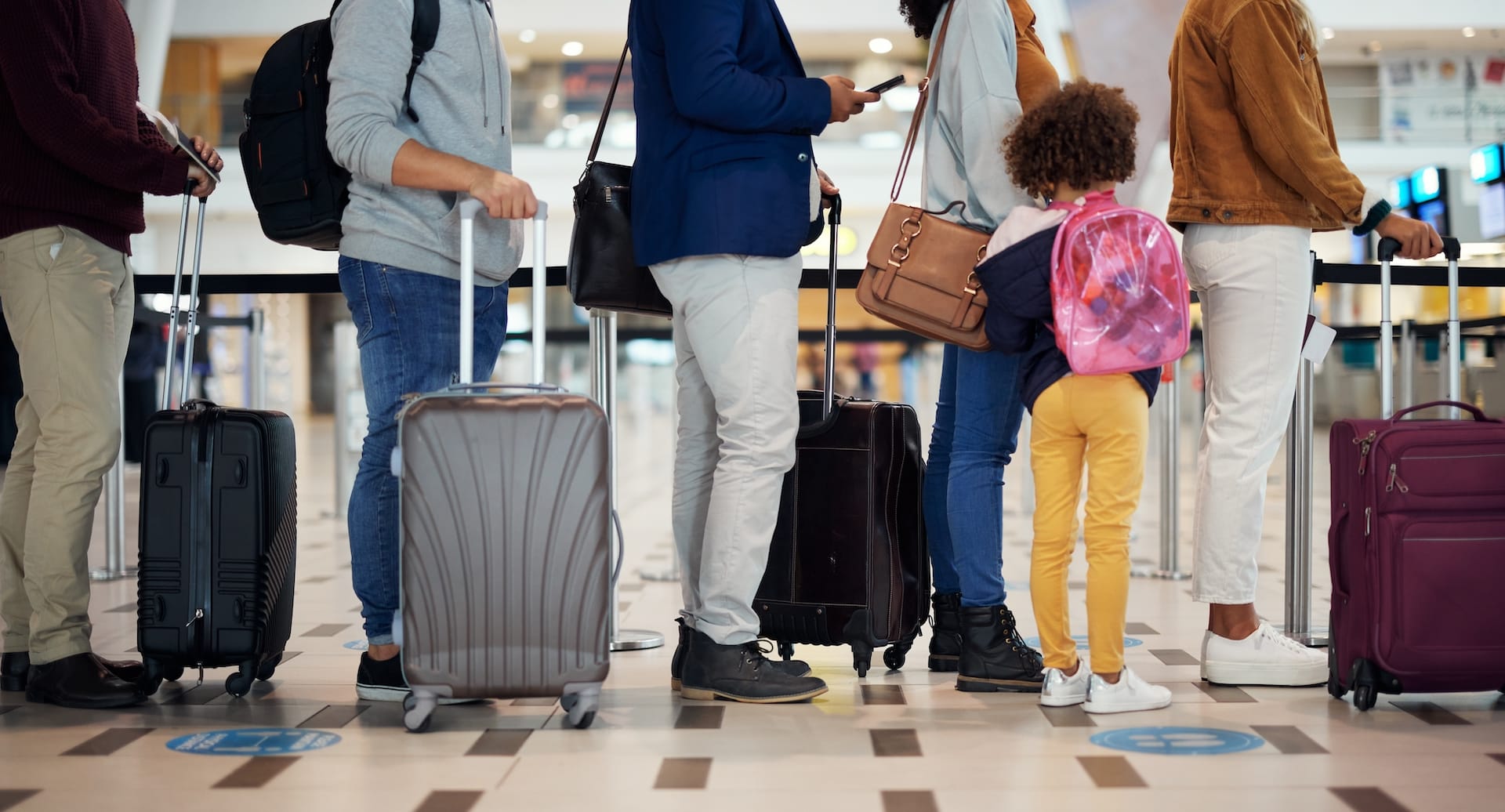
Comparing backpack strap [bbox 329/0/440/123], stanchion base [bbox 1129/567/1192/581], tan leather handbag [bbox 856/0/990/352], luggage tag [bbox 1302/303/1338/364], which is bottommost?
stanchion base [bbox 1129/567/1192/581]

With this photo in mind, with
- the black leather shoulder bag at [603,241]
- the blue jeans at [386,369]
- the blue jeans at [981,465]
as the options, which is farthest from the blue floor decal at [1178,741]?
the blue jeans at [386,369]

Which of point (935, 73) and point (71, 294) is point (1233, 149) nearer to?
point (935, 73)

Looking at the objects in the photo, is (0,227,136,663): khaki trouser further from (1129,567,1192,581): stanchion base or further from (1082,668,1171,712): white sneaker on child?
(1129,567,1192,581): stanchion base

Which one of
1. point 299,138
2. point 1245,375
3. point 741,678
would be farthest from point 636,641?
point 1245,375

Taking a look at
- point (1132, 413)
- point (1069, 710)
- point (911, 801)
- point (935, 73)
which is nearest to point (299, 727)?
point (911, 801)

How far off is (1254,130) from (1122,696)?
1096mm

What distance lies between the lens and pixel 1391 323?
8.71 feet

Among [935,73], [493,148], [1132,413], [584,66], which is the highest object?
[584,66]

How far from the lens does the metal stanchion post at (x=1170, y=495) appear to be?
438 cm

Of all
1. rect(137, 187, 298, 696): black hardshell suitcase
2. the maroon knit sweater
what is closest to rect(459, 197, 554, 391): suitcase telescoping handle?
rect(137, 187, 298, 696): black hardshell suitcase

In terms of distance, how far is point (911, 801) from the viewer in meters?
1.71

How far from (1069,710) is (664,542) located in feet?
11.5

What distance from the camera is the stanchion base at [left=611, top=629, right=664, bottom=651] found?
3.08m

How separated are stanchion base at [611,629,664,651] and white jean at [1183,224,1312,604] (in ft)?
4.18
